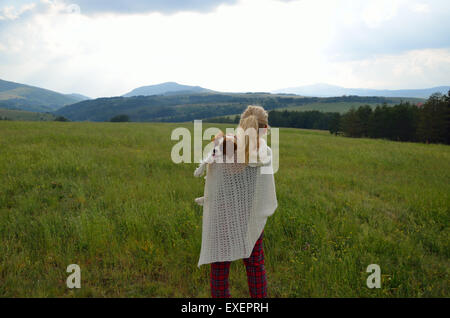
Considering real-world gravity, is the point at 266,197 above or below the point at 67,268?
above

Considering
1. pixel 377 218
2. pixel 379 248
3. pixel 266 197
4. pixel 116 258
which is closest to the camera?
pixel 266 197

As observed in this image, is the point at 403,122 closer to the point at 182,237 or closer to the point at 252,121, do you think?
the point at 182,237

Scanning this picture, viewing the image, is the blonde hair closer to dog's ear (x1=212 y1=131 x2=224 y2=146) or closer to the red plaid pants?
dog's ear (x1=212 y1=131 x2=224 y2=146)

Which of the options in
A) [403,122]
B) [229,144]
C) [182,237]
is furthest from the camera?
[403,122]

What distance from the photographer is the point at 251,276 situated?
3.18 metres

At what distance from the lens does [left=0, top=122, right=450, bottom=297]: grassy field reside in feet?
12.8

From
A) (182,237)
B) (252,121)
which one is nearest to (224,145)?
(252,121)

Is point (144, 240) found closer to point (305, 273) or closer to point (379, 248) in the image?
point (305, 273)

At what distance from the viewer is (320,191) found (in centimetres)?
837

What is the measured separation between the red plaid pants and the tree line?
5050 cm

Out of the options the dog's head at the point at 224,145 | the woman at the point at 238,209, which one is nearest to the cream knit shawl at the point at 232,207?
the woman at the point at 238,209

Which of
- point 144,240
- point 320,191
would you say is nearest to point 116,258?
point 144,240

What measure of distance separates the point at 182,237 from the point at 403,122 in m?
56.8
